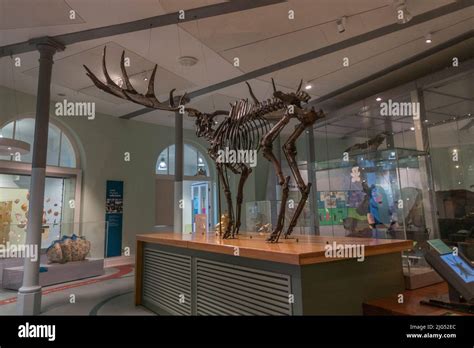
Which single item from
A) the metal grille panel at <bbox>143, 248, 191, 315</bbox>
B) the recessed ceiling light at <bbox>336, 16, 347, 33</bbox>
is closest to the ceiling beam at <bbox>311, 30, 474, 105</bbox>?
the recessed ceiling light at <bbox>336, 16, 347, 33</bbox>

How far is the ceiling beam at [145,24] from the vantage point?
3.75 meters

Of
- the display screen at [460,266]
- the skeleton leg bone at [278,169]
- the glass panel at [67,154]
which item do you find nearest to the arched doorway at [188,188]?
the glass panel at [67,154]

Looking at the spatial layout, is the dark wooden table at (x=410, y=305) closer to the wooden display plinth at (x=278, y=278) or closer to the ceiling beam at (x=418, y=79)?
the wooden display plinth at (x=278, y=278)

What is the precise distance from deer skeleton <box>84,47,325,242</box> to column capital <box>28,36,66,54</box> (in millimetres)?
1706

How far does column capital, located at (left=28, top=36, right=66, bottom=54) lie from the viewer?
169 inches

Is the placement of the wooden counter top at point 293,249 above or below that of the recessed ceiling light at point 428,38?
below

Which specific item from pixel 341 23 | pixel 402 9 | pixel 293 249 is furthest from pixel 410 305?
pixel 341 23

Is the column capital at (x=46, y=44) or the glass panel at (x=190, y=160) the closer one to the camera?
the column capital at (x=46, y=44)

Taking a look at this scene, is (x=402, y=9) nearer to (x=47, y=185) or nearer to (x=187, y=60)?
(x=187, y=60)

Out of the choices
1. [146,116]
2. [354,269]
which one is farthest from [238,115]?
[146,116]

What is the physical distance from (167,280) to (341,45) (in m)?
4.11

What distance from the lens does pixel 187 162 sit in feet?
31.4
